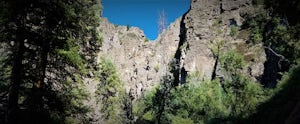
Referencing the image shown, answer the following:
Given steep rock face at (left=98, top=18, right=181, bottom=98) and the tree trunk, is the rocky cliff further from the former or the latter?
the tree trunk

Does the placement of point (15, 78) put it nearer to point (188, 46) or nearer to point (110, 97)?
point (110, 97)

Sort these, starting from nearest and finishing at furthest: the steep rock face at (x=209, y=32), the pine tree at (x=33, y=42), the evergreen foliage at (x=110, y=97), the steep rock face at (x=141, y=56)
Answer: the pine tree at (x=33, y=42) → the evergreen foliage at (x=110, y=97) → the steep rock face at (x=209, y=32) → the steep rock face at (x=141, y=56)

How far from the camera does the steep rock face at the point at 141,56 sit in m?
116

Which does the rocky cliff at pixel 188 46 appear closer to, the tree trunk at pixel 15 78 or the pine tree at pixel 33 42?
the pine tree at pixel 33 42

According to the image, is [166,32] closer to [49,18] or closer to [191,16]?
[191,16]

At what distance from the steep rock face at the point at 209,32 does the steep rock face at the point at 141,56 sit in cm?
1397

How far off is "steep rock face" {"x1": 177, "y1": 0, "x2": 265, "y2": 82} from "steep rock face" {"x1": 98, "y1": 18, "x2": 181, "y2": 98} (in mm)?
13972

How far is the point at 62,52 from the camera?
35.3 ft

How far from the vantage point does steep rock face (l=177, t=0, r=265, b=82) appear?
89.1 metres

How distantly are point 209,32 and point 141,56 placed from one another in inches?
1314

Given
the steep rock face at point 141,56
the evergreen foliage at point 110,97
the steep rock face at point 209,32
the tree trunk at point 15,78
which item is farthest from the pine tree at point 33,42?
the steep rock face at point 141,56

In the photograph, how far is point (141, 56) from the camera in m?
122

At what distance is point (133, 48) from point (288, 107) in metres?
110

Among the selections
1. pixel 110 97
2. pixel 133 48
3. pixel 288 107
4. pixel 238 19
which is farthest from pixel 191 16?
pixel 288 107
